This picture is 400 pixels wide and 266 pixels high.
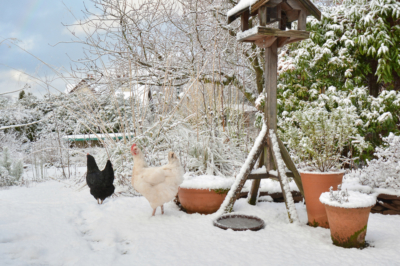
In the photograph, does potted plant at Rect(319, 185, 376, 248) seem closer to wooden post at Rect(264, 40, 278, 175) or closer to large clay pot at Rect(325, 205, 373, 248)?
large clay pot at Rect(325, 205, 373, 248)

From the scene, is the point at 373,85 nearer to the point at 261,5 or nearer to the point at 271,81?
the point at 271,81

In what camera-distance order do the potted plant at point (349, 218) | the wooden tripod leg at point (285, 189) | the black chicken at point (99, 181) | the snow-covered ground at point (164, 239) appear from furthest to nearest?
the black chicken at point (99, 181) → the wooden tripod leg at point (285, 189) → the potted plant at point (349, 218) → the snow-covered ground at point (164, 239)

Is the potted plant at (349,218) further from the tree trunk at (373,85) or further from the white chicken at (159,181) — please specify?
the tree trunk at (373,85)

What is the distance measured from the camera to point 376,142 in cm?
466

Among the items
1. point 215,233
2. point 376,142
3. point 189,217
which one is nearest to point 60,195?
point 189,217

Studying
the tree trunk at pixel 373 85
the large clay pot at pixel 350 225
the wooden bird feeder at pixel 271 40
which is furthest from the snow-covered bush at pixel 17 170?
the tree trunk at pixel 373 85

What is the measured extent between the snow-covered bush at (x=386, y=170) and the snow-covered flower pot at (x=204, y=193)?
59.5 inches

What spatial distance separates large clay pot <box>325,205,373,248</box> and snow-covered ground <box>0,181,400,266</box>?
7 centimetres

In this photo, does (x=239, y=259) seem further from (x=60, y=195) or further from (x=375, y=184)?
(x=60, y=195)

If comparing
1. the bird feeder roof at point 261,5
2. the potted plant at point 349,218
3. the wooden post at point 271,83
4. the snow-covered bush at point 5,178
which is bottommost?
the snow-covered bush at point 5,178

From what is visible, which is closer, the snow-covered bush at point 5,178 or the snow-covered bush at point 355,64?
the snow-covered bush at point 355,64

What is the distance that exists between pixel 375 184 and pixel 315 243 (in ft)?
4.40

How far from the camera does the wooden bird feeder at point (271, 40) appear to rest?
2.73m

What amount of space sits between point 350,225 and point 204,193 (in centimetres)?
137
